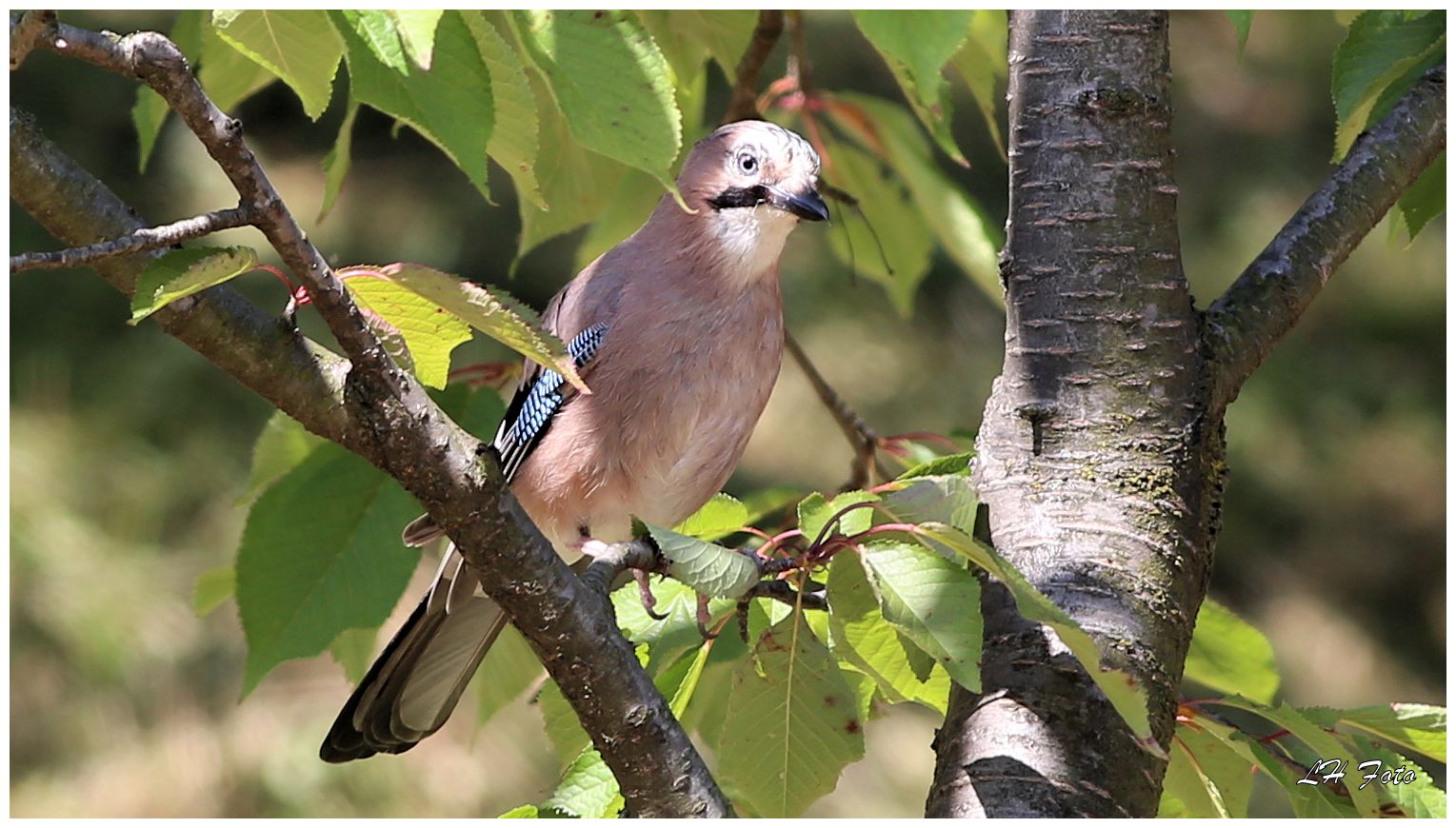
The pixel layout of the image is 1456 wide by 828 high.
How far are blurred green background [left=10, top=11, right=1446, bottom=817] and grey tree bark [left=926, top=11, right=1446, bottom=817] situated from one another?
2069 millimetres

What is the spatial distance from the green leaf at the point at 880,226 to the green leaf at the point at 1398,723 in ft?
3.31

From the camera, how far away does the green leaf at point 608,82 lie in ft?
4.04

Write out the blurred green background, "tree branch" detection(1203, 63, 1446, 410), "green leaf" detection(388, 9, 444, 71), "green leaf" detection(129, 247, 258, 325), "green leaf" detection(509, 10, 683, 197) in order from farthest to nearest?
the blurred green background < "tree branch" detection(1203, 63, 1446, 410) < "green leaf" detection(509, 10, 683, 197) < "green leaf" detection(388, 9, 444, 71) < "green leaf" detection(129, 247, 258, 325)

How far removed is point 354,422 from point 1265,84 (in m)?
5.67

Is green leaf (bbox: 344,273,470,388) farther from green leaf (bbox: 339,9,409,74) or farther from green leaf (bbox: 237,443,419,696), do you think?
green leaf (bbox: 237,443,419,696)

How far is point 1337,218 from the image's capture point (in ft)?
5.60

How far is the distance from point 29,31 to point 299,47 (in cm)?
24

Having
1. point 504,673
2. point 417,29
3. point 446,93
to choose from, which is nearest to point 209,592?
point 504,673

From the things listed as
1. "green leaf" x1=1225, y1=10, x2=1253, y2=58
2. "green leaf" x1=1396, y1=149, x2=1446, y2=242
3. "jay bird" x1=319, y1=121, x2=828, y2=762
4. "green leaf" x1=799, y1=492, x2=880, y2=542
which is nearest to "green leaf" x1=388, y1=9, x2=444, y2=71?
"green leaf" x1=799, y1=492, x2=880, y2=542

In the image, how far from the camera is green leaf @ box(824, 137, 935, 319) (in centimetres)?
234

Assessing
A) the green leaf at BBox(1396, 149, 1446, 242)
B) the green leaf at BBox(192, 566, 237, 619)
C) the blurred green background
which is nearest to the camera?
the green leaf at BBox(1396, 149, 1446, 242)

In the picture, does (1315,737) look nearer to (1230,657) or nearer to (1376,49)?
(1230,657)
